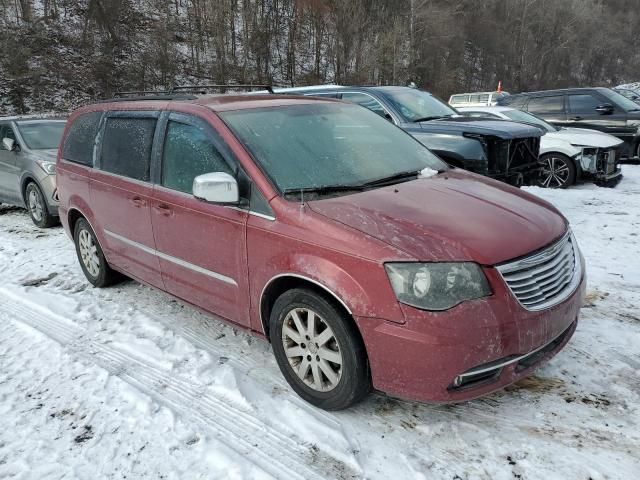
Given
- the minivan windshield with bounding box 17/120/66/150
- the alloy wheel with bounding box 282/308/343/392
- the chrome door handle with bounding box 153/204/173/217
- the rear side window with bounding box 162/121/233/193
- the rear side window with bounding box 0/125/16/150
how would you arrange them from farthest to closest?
the rear side window with bounding box 0/125/16/150 < the minivan windshield with bounding box 17/120/66/150 < the chrome door handle with bounding box 153/204/173/217 < the rear side window with bounding box 162/121/233/193 < the alloy wheel with bounding box 282/308/343/392

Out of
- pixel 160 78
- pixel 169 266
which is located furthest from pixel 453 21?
pixel 169 266

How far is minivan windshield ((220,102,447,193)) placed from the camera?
329 cm

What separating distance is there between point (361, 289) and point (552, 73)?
54.4 m

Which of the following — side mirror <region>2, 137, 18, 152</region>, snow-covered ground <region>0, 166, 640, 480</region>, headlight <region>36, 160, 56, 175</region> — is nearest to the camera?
snow-covered ground <region>0, 166, 640, 480</region>

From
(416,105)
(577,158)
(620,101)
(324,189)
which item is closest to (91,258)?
(324,189)

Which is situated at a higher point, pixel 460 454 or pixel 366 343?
pixel 366 343

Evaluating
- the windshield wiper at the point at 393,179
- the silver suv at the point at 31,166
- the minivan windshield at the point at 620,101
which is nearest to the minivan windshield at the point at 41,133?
the silver suv at the point at 31,166

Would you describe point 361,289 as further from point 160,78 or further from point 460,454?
→ point 160,78

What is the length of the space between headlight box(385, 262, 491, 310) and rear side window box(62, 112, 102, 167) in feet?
11.6

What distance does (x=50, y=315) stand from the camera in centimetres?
453

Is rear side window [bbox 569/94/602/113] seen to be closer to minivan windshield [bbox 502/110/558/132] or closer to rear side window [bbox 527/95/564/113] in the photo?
rear side window [bbox 527/95/564/113]

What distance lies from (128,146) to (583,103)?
35.7 ft

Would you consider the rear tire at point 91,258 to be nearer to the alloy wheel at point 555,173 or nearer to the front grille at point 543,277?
the front grille at point 543,277

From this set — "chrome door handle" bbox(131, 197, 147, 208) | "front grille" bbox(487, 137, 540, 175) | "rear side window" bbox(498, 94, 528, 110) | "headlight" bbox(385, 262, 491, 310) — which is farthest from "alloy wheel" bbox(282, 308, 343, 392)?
"rear side window" bbox(498, 94, 528, 110)
